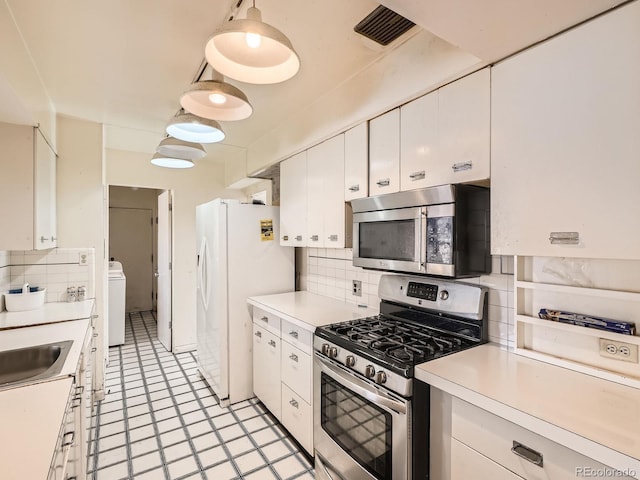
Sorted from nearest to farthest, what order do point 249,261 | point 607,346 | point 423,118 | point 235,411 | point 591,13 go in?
point 591,13, point 607,346, point 423,118, point 235,411, point 249,261

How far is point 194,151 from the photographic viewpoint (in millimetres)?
2645

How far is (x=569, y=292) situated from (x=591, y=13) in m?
1.03

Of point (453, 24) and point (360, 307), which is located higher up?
point (453, 24)

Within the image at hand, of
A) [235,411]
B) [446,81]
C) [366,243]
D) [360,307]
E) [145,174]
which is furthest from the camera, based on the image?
[145,174]

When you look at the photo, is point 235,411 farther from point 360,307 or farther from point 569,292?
point 569,292

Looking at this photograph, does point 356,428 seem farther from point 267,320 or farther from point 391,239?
point 267,320

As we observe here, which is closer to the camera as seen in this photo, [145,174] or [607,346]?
[607,346]

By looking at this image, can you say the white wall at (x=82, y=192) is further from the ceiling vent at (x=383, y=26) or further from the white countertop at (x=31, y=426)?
the ceiling vent at (x=383, y=26)

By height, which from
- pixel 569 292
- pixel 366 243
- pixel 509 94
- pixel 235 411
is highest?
pixel 509 94

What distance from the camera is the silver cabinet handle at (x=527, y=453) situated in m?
1.00

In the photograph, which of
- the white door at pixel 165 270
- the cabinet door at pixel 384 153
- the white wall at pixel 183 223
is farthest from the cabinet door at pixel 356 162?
the white door at pixel 165 270

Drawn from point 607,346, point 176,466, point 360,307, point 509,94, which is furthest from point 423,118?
point 176,466

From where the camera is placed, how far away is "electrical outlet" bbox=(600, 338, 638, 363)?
119 centimetres

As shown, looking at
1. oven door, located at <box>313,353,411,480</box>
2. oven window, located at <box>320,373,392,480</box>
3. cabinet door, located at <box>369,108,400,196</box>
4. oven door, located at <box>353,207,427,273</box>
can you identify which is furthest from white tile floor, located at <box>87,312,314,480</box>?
cabinet door, located at <box>369,108,400,196</box>
